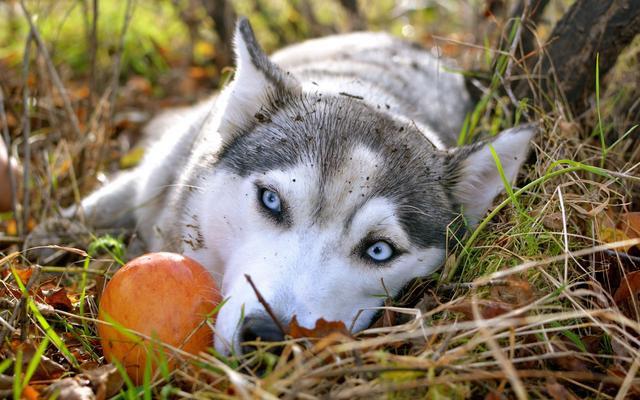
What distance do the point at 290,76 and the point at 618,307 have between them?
1661 mm

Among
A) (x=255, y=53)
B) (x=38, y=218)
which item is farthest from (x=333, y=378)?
(x=38, y=218)

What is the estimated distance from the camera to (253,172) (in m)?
2.63

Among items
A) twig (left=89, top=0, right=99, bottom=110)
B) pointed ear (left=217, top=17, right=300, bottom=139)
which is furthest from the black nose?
twig (left=89, top=0, right=99, bottom=110)

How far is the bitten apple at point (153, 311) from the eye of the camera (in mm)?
2141

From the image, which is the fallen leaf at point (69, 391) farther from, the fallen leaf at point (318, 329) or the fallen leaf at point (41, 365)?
the fallen leaf at point (318, 329)

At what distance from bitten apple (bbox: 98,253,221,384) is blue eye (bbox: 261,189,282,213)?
41 cm

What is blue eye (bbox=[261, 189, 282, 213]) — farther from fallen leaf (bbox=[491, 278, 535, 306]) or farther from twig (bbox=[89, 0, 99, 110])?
twig (bbox=[89, 0, 99, 110])

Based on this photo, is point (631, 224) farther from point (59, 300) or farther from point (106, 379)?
point (59, 300)

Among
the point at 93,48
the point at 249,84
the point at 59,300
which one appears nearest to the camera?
the point at 59,300

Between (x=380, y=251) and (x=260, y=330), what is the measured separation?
2.14 feet

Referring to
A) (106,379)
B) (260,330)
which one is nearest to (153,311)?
(106,379)

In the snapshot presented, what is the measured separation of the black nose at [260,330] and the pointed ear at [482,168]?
1.11 m

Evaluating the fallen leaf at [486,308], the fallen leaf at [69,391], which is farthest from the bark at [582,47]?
the fallen leaf at [69,391]

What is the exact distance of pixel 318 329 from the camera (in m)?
2.14
